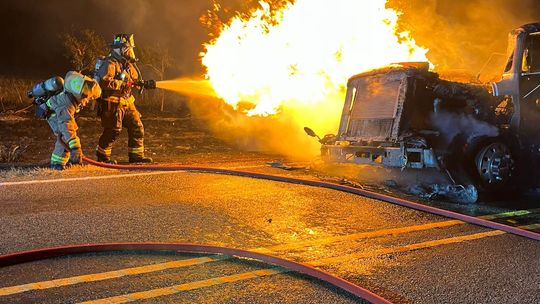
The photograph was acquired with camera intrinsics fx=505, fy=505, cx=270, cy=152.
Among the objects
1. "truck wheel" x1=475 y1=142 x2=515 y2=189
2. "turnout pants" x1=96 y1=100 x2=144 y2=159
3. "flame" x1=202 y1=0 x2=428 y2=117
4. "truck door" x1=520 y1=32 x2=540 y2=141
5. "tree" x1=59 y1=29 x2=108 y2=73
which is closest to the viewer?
"truck wheel" x1=475 y1=142 x2=515 y2=189

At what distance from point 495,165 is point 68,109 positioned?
6.77 meters

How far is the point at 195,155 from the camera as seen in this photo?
445 inches

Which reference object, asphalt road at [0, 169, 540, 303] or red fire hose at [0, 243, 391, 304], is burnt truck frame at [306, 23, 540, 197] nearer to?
asphalt road at [0, 169, 540, 303]

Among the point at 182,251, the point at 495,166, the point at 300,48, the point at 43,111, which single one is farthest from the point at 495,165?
the point at 43,111

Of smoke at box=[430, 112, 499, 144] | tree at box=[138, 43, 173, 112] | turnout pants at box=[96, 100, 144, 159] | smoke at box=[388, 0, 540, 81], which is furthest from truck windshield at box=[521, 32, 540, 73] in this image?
tree at box=[138, 43, 173, 112]

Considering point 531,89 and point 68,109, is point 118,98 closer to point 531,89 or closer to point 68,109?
point 68,109

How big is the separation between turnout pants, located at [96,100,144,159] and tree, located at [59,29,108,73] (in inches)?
552

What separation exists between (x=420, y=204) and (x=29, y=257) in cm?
442

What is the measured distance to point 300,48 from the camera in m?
11.4

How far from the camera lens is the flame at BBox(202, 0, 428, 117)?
440 inches

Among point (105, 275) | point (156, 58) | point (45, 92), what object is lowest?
point (105, 275)

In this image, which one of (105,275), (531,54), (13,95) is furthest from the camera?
(13,95)

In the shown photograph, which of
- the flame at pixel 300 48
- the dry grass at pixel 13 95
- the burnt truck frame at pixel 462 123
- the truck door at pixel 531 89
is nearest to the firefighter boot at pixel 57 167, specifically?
the flame at pixel 300 48

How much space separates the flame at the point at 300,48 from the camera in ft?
36.7
